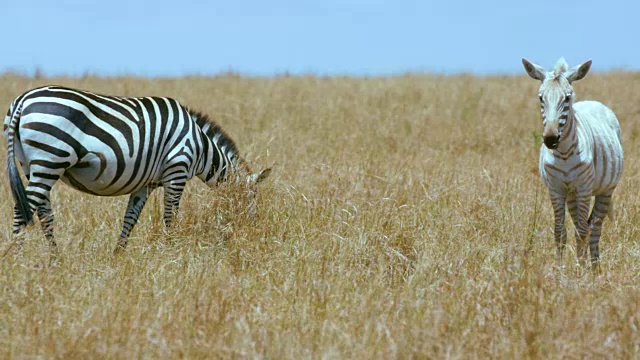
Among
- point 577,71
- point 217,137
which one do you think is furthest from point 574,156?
point 217,137

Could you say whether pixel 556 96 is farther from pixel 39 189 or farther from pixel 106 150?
pixel 39 189

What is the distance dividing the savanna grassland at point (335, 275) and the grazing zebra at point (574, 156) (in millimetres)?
274

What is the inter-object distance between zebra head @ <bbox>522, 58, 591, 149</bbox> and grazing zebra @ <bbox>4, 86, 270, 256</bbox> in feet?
8.29

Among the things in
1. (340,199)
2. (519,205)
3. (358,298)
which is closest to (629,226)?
(519,205)

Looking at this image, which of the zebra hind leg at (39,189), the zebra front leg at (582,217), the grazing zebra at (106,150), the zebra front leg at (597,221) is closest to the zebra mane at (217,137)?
the grazing zebra at (106,150)

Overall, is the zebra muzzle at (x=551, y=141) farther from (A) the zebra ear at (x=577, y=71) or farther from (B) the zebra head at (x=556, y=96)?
(A) the zebra ear at (x=577, y=71)

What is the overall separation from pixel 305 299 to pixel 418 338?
0.97 meters

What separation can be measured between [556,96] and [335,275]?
213 centimetres

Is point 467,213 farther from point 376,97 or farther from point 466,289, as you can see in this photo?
point 376,97

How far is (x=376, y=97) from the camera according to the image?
52.2 ft

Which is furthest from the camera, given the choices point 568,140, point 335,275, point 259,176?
point 259,176

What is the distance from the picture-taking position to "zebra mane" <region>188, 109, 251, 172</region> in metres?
7.07

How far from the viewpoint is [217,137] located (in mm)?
7223

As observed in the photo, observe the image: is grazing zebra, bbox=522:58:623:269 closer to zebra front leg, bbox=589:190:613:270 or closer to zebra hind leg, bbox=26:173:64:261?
zebra front leg, bbox=589:190:613:270
